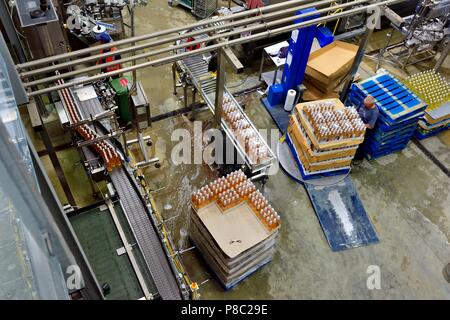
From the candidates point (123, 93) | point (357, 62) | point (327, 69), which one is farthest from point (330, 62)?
point (123, 93)

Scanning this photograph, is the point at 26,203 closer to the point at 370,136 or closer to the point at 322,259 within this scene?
the point at 322,259

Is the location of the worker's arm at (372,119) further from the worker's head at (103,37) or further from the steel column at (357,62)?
the worker's head at (103,37)

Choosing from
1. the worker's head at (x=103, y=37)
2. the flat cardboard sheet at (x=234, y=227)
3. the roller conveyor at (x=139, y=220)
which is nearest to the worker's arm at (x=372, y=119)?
the flat cardboard sheet at (x=234, y=227)

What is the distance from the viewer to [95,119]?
536cm

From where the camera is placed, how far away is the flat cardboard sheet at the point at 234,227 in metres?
4.99

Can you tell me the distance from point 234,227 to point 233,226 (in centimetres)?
2

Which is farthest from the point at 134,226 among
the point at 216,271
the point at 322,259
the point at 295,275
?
the point at 322,259

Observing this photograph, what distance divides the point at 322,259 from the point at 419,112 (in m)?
2.78

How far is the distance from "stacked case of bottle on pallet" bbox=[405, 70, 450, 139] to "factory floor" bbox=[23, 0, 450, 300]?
0.85 ft

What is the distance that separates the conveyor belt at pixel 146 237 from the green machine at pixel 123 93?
131cm

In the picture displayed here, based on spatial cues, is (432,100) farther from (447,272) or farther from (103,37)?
(103,37)

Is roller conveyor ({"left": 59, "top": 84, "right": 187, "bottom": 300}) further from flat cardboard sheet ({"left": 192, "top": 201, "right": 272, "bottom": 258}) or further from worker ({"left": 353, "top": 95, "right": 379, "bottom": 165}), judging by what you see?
worker ({"left": 353, "top": 95, "right": 379, "bottom": 165})

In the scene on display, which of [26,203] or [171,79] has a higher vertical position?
A: [26,203]
